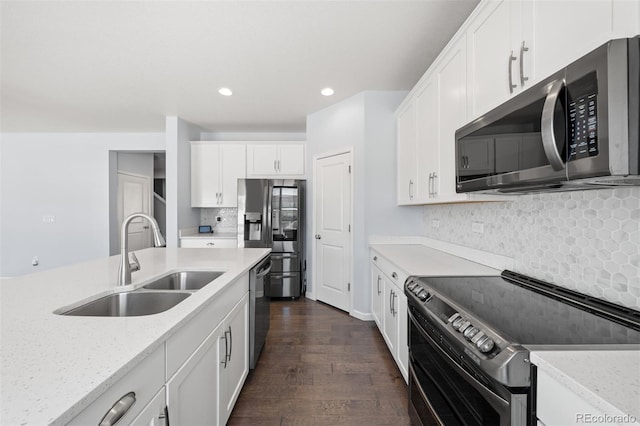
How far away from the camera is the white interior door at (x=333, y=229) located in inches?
134

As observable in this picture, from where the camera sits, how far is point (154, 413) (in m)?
0.81

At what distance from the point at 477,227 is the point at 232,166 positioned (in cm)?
364


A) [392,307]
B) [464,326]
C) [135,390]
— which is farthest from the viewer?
[392,307]

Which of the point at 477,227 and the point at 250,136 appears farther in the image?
the point at 250,136

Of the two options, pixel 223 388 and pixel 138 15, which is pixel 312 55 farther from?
pixel 223 388

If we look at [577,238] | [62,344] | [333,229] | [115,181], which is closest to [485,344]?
[577,238]

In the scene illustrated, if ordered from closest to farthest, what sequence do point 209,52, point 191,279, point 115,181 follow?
point 191,279, point 209,52, point 115,181

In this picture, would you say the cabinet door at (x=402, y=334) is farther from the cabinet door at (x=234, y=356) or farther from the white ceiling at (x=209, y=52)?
the white ceiling at (x=209, y=52)

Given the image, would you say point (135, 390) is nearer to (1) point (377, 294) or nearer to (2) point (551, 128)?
(2) point (551, 128)

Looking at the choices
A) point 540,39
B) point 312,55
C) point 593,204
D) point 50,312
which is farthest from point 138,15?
point 593,204

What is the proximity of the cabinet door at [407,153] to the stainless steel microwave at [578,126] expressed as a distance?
4.56 feet

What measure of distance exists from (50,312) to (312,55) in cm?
254

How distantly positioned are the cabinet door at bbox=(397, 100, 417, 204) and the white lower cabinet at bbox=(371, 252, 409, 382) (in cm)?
70

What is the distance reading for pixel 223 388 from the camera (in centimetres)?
142
